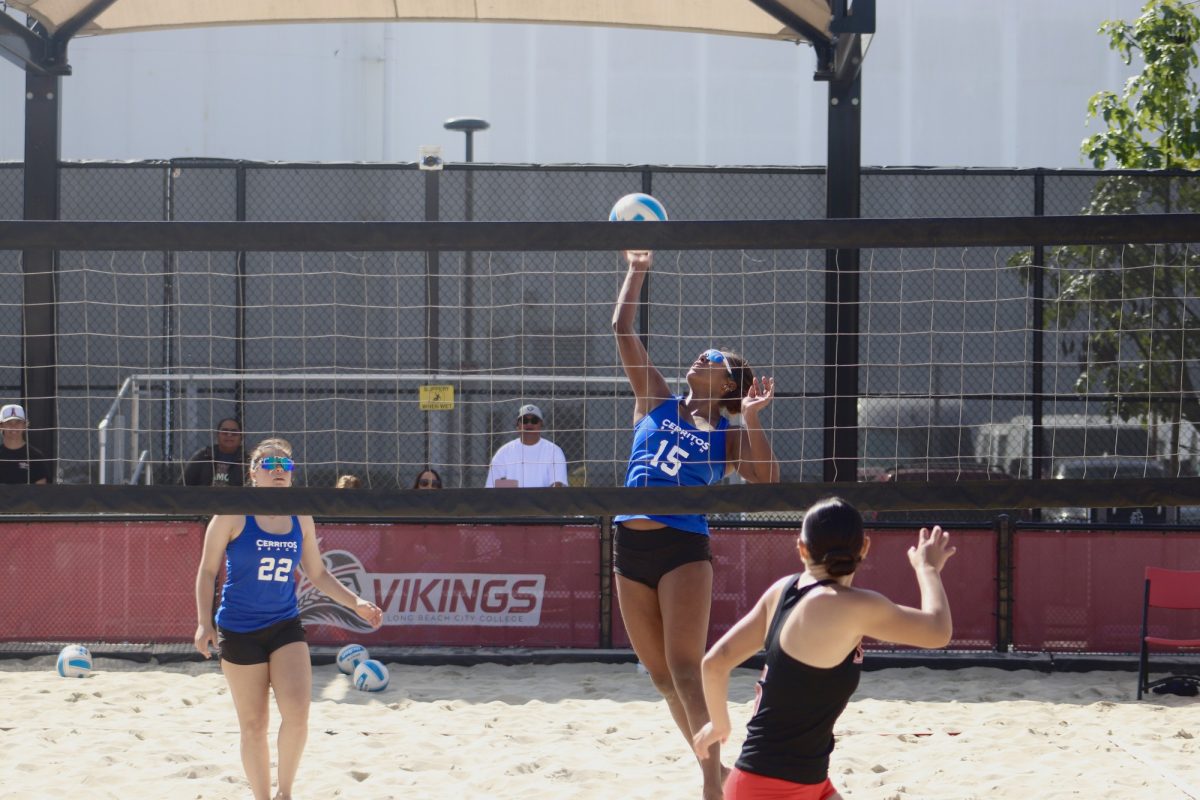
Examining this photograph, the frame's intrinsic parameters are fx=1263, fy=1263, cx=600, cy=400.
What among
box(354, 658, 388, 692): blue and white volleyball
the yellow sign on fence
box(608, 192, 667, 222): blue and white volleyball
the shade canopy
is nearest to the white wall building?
the shade canopy

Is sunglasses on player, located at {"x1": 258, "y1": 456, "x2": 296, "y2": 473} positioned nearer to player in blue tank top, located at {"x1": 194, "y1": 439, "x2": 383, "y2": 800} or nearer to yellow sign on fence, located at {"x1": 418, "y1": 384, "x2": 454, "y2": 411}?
player in blue tank top, located at {"x1": 194, "y1": 439, "x2": 383, "y2": 800}

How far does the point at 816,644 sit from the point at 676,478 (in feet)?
4.83

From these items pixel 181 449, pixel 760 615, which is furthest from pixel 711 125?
pixel 760 615

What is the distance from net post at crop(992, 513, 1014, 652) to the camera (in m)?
8.73

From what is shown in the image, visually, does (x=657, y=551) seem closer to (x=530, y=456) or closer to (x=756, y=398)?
(x=756, y=398)

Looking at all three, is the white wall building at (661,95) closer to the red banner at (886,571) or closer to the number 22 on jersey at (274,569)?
the red banner at (886,571)

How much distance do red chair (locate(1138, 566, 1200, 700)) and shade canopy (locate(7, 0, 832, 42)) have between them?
4724 mm

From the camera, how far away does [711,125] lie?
56.1 feet

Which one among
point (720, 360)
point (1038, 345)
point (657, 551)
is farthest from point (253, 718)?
point (1038, 345)

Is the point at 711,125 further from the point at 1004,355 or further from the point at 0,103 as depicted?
the point at 0,103

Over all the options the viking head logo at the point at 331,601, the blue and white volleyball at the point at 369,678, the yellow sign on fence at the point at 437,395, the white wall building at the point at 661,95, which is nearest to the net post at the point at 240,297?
the yellow sign on fence at the point at 437,395

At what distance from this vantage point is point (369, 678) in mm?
7785

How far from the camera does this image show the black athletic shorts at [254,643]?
4.94m

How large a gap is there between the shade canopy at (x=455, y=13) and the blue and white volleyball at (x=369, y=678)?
5.20 meters
